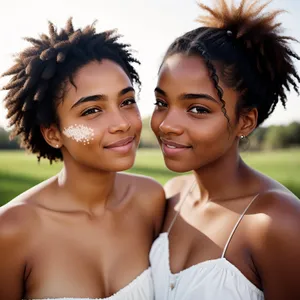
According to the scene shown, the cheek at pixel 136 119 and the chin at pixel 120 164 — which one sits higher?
the cheek at pixel 136 119

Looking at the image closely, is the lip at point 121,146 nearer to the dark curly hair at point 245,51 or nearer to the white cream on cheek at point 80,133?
the white cream on cheek at point 80,133

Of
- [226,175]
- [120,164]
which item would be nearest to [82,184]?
[120,164]

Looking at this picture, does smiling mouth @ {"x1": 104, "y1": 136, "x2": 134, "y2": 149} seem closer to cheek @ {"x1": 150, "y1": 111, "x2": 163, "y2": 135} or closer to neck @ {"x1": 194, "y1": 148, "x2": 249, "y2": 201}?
cheek @ {"x1": 150, "y1": 111, "x2": 163, "y2": 135}

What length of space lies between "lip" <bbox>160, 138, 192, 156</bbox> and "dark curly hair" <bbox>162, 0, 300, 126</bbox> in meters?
0.39

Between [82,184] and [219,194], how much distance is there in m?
1.09

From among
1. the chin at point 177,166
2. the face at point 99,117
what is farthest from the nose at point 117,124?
the chin at point 177,166

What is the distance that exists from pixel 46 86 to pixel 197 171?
4.48 ft

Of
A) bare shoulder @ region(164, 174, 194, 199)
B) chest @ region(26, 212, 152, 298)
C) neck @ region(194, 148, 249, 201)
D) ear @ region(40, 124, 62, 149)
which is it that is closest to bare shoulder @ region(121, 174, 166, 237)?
bare shoulder @ region(164, 174, 194, 199)

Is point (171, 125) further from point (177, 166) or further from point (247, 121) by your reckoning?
point (247, 121)

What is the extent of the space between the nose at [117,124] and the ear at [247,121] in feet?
2.87

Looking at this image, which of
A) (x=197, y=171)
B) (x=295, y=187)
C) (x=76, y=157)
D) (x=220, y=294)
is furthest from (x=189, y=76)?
(x=295, y=187)

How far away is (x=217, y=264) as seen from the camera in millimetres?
2729

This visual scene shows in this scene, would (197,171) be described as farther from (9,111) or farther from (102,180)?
(9,111)

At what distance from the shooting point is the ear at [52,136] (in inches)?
122
